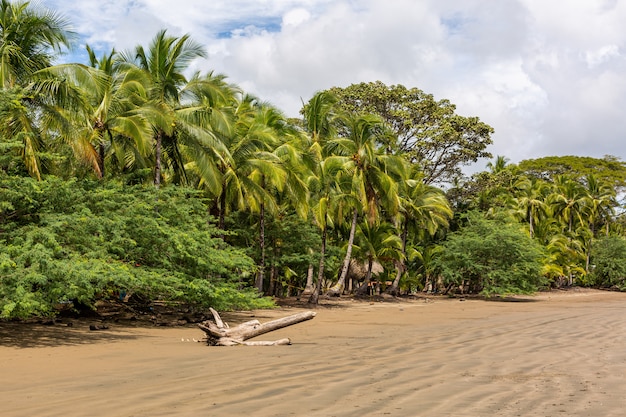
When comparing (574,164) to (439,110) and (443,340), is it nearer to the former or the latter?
(439,110)

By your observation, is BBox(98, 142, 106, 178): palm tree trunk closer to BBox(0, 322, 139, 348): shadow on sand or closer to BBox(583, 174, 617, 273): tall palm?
BBox(0, 322, 139, 348): shadow on sand

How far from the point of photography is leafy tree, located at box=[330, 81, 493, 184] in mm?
38250

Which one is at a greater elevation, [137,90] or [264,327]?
[137,90]

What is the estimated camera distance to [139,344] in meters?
11.8

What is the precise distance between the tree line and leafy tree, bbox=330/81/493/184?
0.32 ft

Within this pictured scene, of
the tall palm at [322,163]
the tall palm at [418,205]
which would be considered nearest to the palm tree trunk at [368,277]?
the tall palm at [418,205]

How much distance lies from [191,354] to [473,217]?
28.9 m

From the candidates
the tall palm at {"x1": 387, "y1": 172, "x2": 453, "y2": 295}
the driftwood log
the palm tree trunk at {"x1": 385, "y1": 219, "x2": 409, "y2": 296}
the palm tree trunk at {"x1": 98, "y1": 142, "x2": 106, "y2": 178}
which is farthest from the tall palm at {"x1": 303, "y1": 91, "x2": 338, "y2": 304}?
the driftwood log

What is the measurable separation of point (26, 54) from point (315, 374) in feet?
40.6

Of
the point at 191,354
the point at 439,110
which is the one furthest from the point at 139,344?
the point at 439,110

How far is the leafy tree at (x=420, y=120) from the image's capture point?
38.2 meters

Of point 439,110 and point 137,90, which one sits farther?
point 439,110

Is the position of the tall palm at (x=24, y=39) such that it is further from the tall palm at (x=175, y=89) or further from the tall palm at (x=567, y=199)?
the tall palm at (x=567, y=199)

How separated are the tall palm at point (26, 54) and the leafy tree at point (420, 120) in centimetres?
2392
